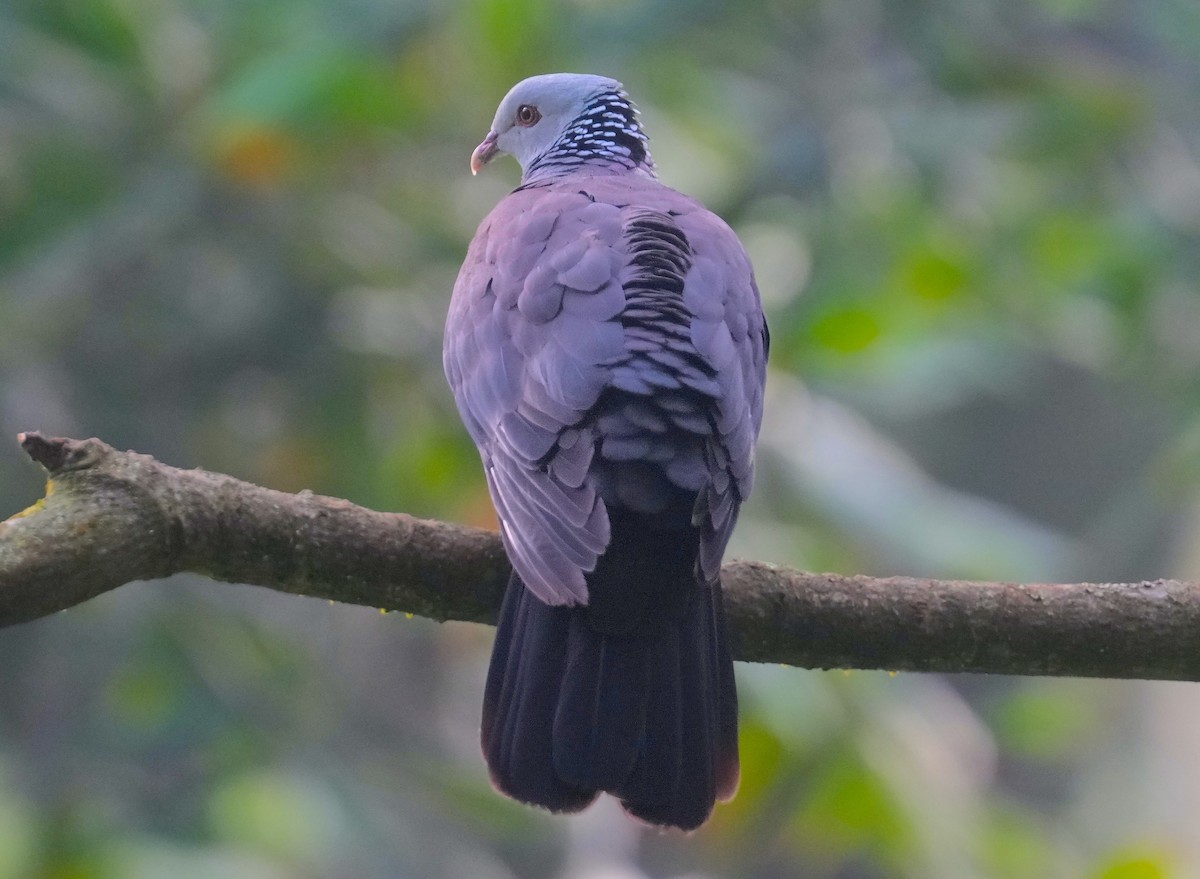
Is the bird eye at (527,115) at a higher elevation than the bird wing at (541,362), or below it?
higher

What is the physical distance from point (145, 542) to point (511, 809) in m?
3.54

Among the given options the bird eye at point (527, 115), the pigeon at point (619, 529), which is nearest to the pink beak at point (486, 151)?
the bird eye at point (527, 115)

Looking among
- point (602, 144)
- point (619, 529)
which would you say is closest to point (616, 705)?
point (619, 529)

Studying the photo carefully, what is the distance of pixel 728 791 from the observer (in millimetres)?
2516

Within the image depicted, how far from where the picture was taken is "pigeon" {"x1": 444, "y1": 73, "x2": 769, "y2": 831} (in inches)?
94.7

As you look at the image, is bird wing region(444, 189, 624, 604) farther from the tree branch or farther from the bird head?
the bird head

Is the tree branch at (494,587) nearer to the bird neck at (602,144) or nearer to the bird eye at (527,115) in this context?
the bird neck at (602,144)

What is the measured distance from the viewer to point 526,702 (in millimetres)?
2457

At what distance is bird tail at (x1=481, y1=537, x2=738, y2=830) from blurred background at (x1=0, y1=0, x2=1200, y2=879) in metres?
2.17

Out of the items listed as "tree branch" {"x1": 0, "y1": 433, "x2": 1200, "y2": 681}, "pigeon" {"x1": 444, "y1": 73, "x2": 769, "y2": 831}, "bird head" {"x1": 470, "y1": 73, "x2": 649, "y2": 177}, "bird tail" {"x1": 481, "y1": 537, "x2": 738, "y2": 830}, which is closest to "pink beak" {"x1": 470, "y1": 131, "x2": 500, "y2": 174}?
"bird head" {"x1": 470, "y1": 73, "x2": 649, "y2": 177}

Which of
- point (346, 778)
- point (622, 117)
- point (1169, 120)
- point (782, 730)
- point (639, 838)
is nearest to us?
point (622, 117)

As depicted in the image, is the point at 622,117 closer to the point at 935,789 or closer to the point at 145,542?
the point at 145,542

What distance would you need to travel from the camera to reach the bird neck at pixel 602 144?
3.86 meters

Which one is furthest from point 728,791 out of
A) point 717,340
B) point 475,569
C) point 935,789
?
point 935,789
